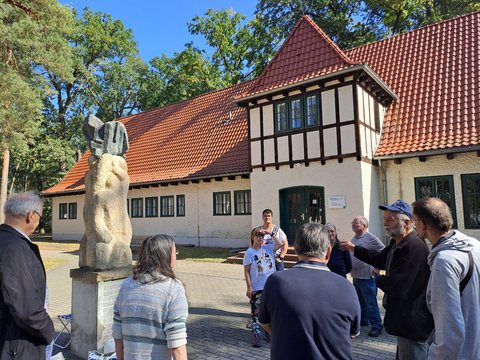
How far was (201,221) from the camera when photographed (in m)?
17.5

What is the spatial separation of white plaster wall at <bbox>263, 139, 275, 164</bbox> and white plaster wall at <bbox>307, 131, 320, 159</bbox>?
4.84 feet

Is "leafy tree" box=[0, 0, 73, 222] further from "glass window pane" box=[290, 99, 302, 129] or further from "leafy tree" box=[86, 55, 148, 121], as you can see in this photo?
"leafy tree" box=[86, 55, 148, 121]

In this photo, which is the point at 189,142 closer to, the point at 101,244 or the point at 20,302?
the point at 101,244

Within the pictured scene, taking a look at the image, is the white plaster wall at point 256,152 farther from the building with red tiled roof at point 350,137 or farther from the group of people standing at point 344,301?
the group of people standing at point 344,301

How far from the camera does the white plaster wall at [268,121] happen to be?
13.6 metres

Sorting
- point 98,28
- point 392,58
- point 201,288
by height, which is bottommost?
point 201,288

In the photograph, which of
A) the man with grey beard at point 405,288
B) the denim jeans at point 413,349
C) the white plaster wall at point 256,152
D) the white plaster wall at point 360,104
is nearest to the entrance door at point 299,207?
the white plaster wall at point 256,152

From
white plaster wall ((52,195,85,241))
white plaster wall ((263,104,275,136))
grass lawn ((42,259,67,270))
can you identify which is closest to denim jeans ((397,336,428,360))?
white plaster wall ((263,104,275,136))

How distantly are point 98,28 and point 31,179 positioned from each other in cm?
1646

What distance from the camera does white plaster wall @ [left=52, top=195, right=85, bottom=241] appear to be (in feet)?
78.7

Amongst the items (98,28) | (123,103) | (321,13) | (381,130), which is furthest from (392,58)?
(98,28)

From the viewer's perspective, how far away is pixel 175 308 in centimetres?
223

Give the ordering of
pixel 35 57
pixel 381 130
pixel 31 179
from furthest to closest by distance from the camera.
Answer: pixel 31 179
pixel 35 57
pixel 381 130

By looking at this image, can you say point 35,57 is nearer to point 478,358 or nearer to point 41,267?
point 41,267
